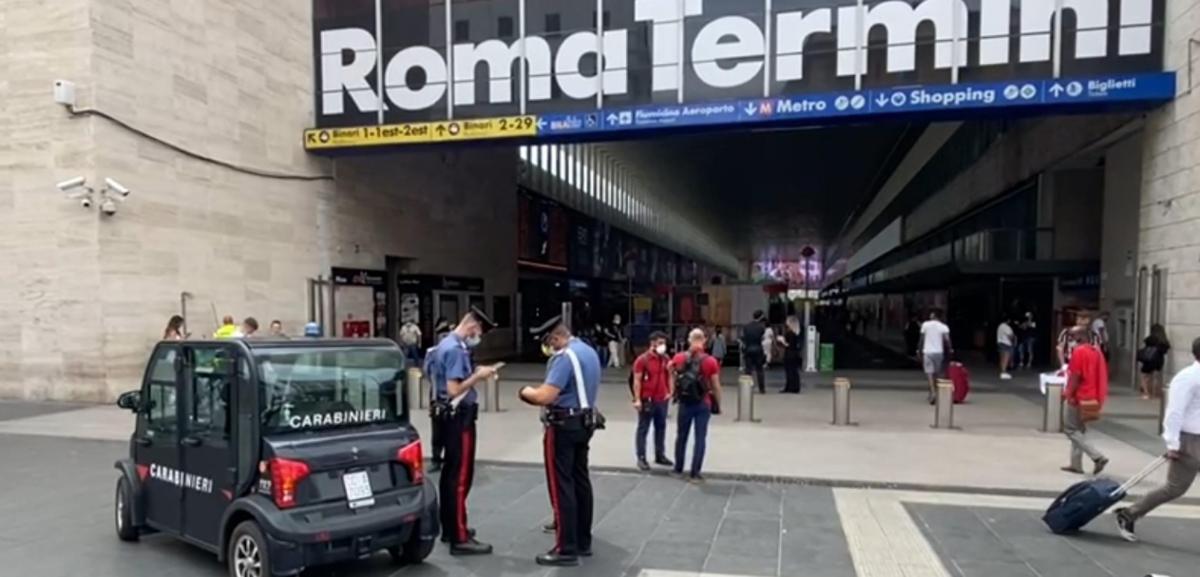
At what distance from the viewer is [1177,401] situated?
17.2ft

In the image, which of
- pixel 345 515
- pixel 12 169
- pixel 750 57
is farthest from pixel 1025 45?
pixel 12 169

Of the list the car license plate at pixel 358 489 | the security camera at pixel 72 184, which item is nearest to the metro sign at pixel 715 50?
the security camera at pixel 72 184

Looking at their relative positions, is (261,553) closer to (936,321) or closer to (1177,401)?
(1177,401)

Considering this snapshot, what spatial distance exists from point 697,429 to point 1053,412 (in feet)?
19.8

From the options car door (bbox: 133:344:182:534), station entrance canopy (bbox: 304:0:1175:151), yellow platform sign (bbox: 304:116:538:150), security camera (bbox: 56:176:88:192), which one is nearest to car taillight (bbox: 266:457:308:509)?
car door (bbox: 133:344:182:534)

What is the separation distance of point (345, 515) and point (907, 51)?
45.5 feet

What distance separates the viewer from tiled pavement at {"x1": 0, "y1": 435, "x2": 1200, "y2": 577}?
194 inches

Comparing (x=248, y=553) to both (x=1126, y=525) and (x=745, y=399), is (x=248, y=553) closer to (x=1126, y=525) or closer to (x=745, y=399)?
(x=1126, y=525)

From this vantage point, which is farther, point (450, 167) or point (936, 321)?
point (450, 167)

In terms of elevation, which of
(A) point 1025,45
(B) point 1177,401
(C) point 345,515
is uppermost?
(A) point 1025,45

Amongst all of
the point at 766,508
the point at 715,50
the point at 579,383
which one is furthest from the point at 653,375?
the point at 715,50

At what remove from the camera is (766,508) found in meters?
6.46

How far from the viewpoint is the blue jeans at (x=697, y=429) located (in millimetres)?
7238

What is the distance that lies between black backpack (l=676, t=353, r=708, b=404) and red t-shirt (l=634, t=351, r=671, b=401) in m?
0.59
